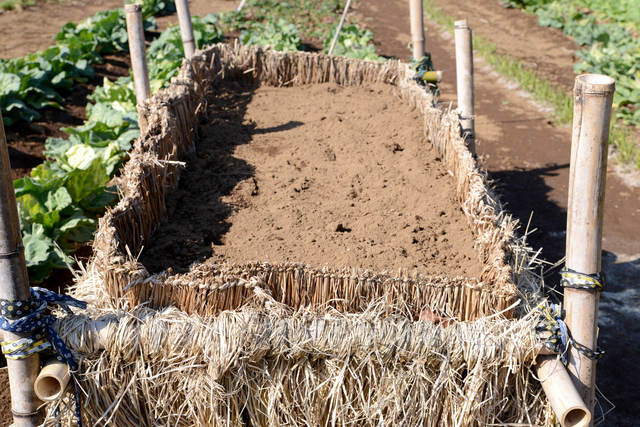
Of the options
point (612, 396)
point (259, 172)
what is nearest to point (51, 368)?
point (259, 172)

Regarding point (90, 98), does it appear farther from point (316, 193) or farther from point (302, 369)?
point (302, 369)

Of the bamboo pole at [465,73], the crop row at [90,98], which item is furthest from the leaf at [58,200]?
the bamboo pole at [465,73]

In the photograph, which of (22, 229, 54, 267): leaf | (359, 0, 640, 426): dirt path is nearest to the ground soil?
(359, 0, 640, 426): dirt path

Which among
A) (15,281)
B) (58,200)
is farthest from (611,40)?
(15,281)

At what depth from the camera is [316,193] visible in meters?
3.55

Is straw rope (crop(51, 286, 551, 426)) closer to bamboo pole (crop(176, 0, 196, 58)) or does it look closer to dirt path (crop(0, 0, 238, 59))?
bamboo pole (crop(176, 0, 196, 58))

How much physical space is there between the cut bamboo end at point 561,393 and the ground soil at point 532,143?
5.68 ft

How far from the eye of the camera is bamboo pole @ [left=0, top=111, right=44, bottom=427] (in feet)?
6.42

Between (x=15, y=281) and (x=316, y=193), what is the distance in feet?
6.20

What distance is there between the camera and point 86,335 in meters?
2.11

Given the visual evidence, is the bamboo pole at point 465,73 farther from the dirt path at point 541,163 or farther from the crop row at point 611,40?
the crop row at point 611,40

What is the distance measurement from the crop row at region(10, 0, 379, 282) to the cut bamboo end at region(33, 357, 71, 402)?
1023mm

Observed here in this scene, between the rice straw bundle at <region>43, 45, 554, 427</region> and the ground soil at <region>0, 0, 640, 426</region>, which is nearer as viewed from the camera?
the rice straw bundle at <region>43, 45, 554, 427</region>

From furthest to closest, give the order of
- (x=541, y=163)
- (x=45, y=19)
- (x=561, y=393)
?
(x=45, y=19) → (x=541, y=163) → (x=561, y=393)
